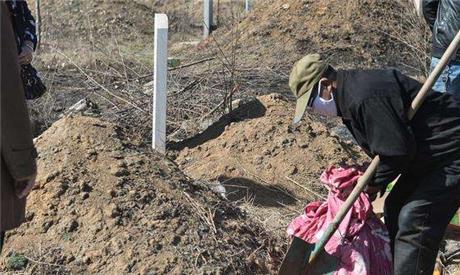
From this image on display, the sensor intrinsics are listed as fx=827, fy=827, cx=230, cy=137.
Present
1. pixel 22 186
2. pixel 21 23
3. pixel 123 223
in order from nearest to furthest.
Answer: pixel 22 186
pixel 21 23
pixel 123 223

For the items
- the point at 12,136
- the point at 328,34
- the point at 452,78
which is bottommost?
the point at 328,34

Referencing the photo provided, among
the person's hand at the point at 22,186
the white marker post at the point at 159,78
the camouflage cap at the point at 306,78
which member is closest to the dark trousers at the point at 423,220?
the camouflage cap at the point at 306,78

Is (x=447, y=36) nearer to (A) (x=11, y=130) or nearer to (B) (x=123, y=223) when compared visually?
(B) (x=123, y=223)

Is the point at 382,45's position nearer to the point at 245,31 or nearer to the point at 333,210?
the point at 245,31

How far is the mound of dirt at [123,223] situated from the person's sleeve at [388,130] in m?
1.14

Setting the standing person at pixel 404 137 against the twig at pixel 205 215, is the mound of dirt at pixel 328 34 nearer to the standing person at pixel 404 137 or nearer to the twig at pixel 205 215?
the twig at pixel 205 215

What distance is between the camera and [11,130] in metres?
2.97

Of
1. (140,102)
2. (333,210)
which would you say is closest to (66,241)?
(333,210)

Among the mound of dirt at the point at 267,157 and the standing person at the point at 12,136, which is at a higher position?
the standing person at the point at 12,136

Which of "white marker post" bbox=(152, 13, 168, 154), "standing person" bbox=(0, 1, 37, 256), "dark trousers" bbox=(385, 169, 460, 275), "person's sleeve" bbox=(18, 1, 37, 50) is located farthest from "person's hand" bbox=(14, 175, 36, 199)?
"white marker post" bbox=(152, 13, 168, 154)

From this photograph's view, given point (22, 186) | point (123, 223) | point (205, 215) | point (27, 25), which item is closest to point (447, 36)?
point (205, 215)

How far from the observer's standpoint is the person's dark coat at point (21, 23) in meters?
3.80

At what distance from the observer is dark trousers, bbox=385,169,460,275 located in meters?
4.10

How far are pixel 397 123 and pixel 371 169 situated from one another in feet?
1.05
